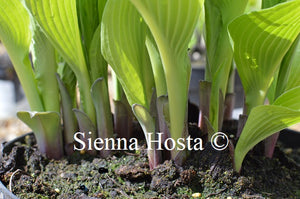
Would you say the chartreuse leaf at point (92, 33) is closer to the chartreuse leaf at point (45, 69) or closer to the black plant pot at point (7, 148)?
the chartreuse leaf at point (45, 69)

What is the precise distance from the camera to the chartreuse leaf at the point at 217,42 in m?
0.58

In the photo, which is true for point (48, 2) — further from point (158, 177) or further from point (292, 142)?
point (292, 142)

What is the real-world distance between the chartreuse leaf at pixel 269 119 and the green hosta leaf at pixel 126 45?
18cm

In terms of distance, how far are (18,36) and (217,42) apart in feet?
1.22

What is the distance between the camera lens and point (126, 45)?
0.56 meters

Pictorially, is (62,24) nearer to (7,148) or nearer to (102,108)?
(102,108)

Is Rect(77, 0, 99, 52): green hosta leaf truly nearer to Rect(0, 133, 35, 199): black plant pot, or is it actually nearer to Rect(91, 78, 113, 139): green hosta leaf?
Rect(91, 78, 113, 139): green hosta leaf

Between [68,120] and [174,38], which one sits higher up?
[174,38]

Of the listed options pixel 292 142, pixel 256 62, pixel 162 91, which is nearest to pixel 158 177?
pixel 162 91

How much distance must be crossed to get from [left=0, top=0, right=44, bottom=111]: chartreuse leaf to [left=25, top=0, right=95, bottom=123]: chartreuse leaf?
95mm

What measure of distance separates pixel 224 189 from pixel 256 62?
0.22 m

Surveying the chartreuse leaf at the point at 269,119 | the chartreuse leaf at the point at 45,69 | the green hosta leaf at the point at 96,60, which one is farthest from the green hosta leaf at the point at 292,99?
the chartreuse leaf at the point at 45,69

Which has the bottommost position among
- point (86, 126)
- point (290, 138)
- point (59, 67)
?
point (290, 138)

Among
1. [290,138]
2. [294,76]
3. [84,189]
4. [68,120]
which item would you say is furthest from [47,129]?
[290,138]
